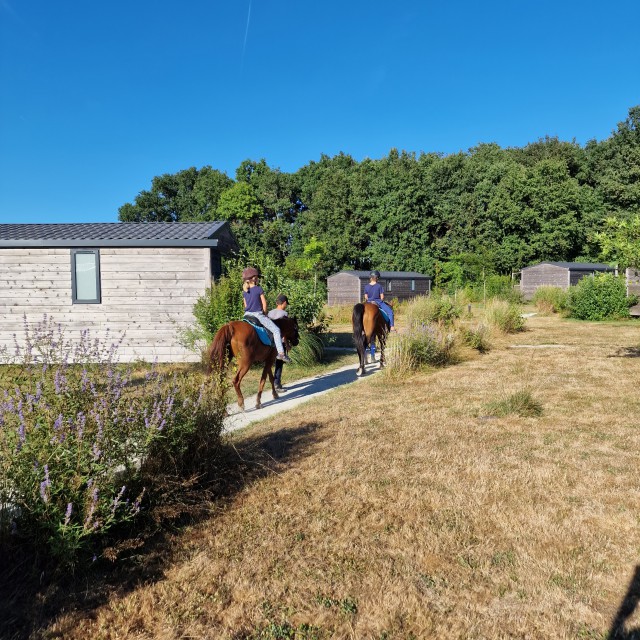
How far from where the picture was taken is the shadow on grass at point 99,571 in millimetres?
2936

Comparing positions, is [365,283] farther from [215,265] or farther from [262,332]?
[262,332]

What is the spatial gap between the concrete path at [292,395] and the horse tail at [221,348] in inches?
32.3

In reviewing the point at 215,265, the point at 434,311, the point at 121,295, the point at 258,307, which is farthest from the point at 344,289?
the point at 258,307

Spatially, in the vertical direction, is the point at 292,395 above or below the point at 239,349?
below

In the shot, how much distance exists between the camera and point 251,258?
46.6 ft

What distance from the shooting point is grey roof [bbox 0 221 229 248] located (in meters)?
13.5

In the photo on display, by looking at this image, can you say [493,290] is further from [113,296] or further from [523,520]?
[523,520]

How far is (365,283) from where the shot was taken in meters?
36.4

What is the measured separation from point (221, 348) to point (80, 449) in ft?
14.7

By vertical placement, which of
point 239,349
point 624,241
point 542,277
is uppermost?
point 542,277

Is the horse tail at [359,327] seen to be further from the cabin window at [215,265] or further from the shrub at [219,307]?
the cabin window at [215,265]

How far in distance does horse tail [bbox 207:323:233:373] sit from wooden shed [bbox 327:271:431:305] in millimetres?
27712

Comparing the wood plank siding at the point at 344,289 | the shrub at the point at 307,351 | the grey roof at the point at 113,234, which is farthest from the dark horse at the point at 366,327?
the wood plank siding at the point at 344,289

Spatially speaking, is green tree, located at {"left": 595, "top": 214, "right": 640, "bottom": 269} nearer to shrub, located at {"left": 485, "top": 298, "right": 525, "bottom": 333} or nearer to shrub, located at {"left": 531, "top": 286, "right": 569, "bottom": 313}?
shrub, located at {"left": 485, "top": 298, "right": 525, "bottom": 333}
